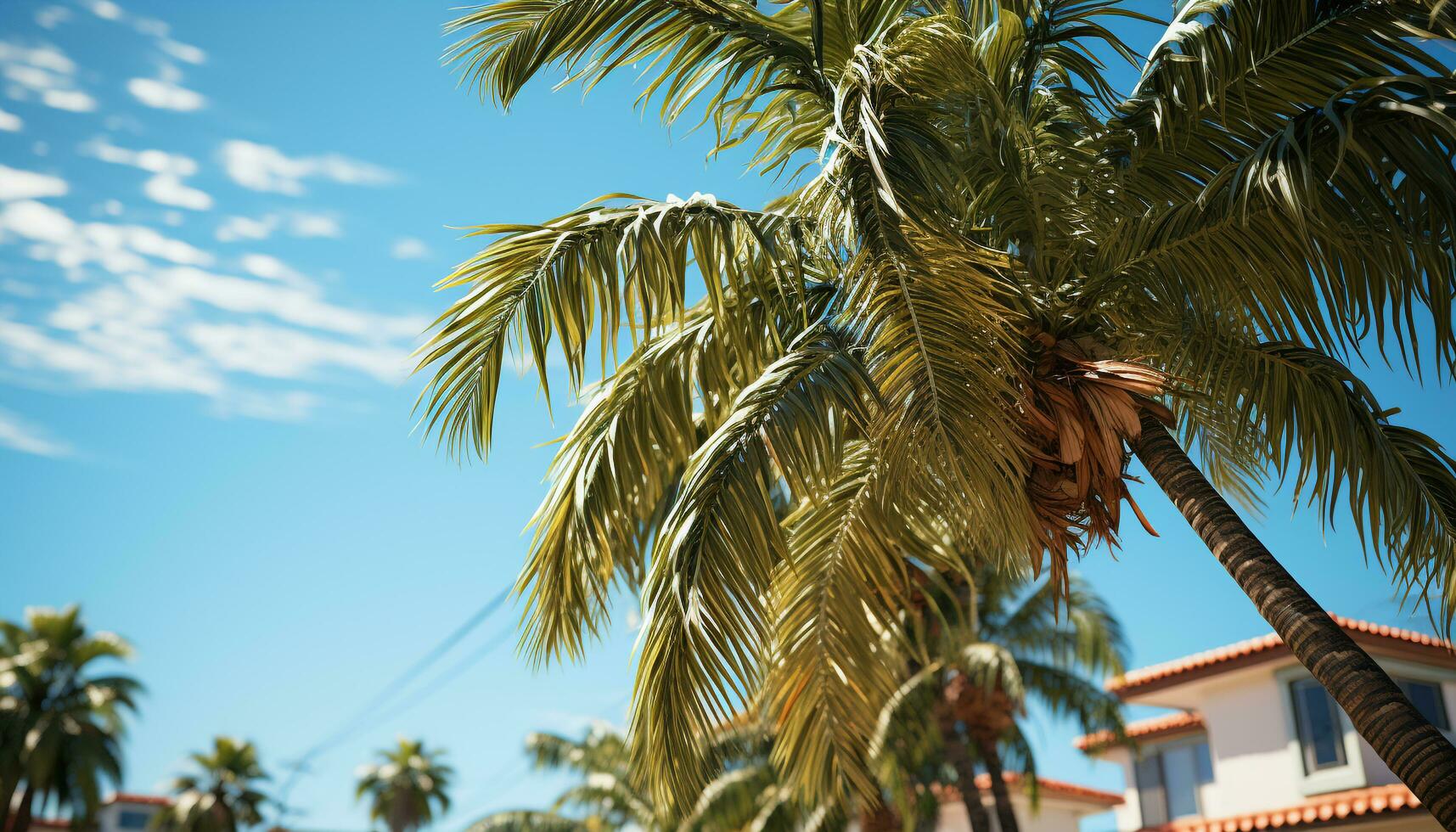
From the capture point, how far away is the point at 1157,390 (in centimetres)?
588

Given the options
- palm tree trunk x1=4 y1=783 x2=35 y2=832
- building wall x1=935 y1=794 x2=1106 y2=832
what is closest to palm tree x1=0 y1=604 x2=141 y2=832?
palm tree trunk x1=4 y1=783 x2=35 y2=832

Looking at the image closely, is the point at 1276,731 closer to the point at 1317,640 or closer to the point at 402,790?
the point at 1317,640

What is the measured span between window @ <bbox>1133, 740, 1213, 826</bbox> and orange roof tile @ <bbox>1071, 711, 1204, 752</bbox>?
34 centimetres

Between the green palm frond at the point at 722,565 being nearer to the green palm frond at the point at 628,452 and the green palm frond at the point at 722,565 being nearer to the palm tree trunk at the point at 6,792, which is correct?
the green palm frond at the point at 628,452

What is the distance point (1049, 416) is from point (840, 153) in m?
1.75

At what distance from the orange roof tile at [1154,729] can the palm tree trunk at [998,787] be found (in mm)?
2953

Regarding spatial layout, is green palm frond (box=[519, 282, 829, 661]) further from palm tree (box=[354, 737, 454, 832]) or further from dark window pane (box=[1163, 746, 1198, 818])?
palm tree (box=[354, 737, 454, 832])

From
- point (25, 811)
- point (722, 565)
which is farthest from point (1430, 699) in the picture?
point (25, 811)

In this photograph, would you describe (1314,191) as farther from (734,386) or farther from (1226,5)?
(734,386)

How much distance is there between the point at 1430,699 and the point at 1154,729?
5.31m

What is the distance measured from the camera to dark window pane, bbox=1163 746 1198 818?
2272cm

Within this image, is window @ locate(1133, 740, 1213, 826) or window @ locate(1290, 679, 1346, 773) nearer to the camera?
window @ locate(1290, 679, 1346, 773)

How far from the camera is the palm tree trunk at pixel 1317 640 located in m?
4.64

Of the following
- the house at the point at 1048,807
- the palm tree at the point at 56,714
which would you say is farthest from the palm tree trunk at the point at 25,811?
the house at the point at 1048,807
